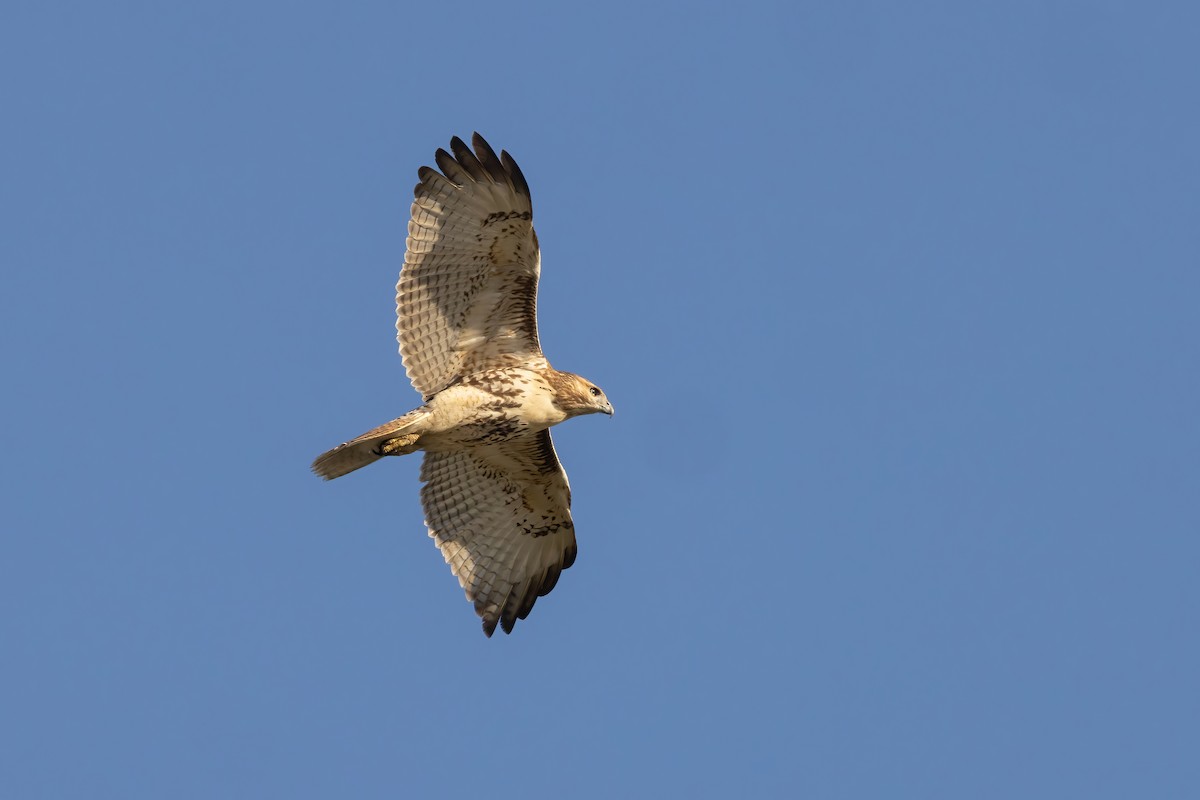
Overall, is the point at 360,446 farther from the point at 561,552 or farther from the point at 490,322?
the point at 561,552

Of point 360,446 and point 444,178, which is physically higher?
point 444,178

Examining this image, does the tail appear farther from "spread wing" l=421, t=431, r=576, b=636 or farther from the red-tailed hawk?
"spread wing" l=421, t=431, r=576, b=636

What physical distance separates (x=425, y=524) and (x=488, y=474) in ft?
2.33

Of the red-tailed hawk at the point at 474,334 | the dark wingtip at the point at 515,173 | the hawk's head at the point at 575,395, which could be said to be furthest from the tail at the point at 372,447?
the dark wingtip at the point at 515,173

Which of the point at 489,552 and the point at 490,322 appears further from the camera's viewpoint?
the point at 489,552

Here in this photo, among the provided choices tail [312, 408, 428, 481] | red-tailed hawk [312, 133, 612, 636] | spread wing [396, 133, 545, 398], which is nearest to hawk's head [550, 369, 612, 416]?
red-tailed hawk [312, 133, 612, 636]

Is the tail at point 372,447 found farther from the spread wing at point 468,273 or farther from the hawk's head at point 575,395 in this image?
the hawk's head at point 575,395

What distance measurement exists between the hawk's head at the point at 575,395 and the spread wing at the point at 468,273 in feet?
0.84

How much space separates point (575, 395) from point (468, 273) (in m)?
1.22

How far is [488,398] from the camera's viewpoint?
520 inches

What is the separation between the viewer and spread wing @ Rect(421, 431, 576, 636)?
561 inches

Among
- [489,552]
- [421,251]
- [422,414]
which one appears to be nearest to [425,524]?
[489,552]

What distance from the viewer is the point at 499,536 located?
47.1 feet

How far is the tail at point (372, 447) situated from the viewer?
12766 millimetres
